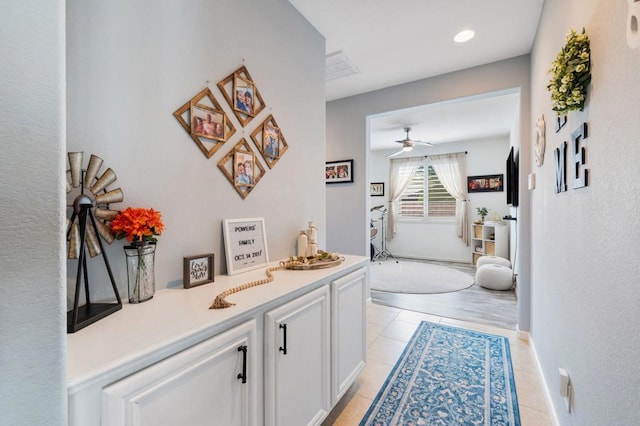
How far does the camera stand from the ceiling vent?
2.69 m

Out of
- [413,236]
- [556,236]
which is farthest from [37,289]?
[413,236]

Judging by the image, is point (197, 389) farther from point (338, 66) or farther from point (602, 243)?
point (338, 66)

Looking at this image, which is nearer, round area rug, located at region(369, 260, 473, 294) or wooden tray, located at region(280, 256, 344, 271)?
wooden tray, located at region(280, 256, 344, 271)

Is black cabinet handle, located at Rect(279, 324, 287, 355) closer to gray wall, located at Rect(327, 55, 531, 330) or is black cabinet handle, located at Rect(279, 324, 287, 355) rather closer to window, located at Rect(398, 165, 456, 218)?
gray wall, located at Rect(327, 55, 531, 330)

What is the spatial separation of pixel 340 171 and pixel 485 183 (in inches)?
158

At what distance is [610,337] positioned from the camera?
91cm

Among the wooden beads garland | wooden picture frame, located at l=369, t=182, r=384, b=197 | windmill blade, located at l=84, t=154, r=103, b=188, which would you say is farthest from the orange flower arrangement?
wooden picture frame, located at l=369, t=182, r=384, b=197

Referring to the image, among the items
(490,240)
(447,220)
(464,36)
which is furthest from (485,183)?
(464,36)

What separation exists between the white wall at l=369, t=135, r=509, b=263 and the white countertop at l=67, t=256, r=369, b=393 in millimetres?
5952

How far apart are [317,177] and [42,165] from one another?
1806mm

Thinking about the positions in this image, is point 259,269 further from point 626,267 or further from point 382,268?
point 382,268

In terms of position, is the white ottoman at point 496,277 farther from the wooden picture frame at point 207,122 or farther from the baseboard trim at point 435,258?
the wooden picture frame at point 207,122

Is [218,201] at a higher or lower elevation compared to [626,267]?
higher

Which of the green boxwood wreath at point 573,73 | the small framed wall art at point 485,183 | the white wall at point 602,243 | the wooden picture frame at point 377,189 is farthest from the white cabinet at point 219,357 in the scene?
the wooden picture frame at point 377,189
